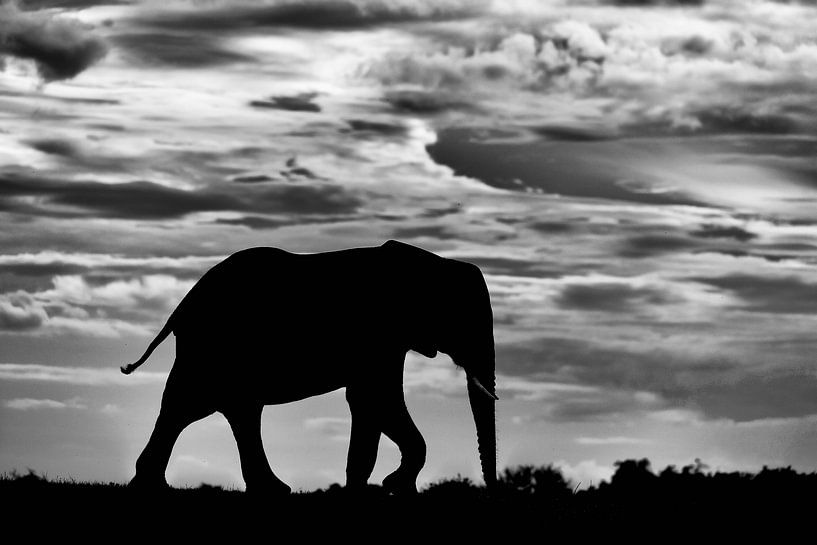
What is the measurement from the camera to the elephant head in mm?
22359

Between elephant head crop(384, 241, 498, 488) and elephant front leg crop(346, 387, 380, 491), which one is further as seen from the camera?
elephant head crop(384, 241, 498, 488)

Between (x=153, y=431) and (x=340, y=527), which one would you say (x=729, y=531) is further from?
(x=153, y=431)

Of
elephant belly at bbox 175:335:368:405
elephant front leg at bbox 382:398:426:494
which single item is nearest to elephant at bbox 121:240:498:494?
elephant belly at bbox 175:335:368:405

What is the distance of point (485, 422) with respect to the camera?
75.4 ft

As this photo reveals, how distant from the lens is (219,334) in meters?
22.5

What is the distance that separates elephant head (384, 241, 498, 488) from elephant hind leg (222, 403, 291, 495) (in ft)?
9.57

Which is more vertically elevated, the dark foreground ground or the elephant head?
the elephant head

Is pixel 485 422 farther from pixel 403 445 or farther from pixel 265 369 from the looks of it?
pixel 265 369

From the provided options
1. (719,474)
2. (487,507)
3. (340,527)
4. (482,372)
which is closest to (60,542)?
(340,527)

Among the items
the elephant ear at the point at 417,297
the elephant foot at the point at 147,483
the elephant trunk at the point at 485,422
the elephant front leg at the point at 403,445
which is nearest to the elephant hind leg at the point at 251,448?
the elephant foot at the point at 147,483

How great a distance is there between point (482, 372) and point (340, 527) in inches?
257

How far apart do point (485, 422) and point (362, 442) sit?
2596 millimetres

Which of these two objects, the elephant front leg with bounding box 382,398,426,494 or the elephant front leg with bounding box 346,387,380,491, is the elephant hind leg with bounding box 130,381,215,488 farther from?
the elephant front leg with bounding box 382,398,426,494

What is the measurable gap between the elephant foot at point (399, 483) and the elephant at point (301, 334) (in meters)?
0.76
